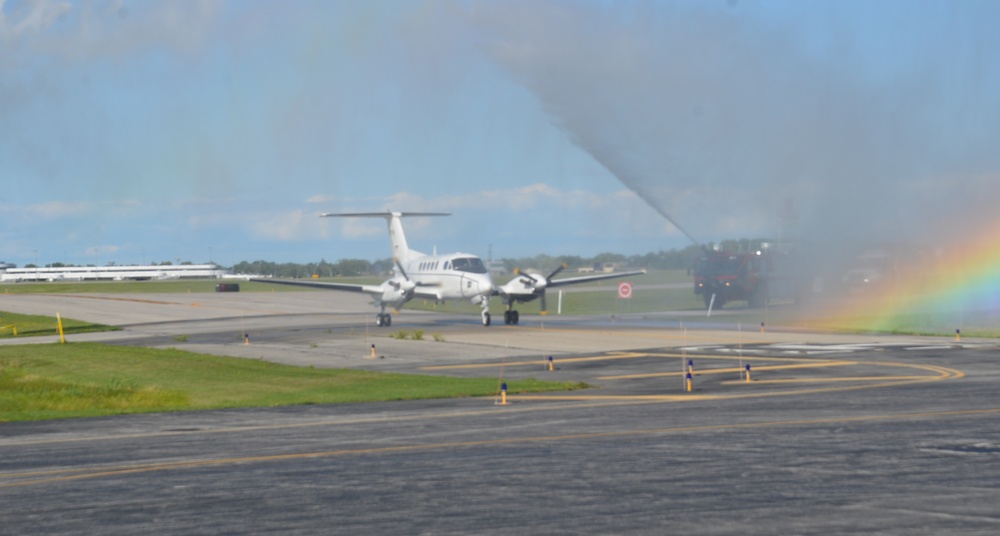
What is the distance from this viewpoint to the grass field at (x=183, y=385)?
28250mm

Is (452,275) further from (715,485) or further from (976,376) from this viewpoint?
(715,485)

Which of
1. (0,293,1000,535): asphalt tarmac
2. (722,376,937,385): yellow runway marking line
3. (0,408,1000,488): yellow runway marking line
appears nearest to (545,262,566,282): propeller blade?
(0,293,1000,535): asphalt tarmac

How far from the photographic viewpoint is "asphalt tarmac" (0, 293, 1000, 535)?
11367mm

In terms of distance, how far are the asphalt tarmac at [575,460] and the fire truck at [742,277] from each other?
30.4m

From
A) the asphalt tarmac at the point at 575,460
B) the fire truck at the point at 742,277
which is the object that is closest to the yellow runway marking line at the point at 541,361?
the asphalt tarmac at the point at 575,460

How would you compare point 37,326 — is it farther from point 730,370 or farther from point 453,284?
point 730,370

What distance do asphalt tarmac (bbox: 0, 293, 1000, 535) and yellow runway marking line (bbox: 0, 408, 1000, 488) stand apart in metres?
0.05

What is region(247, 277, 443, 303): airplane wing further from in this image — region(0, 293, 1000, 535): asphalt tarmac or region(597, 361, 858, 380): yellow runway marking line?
region(597, 361, 858, 380): yellow runway marking line

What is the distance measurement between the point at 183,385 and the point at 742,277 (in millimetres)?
41789

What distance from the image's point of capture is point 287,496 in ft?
43.1

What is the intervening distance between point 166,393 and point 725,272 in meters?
44.0

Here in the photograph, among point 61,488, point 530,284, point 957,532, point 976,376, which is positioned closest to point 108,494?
point 61,488

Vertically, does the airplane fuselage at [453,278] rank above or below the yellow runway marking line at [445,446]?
above

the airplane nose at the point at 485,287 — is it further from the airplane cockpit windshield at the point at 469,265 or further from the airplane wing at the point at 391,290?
the airplane wing at the point at 391,290
